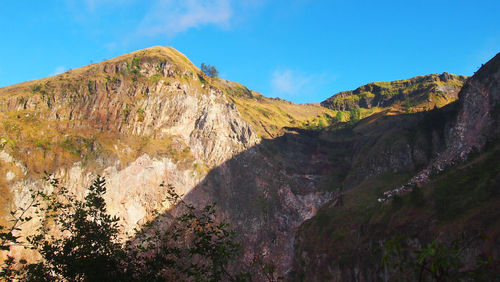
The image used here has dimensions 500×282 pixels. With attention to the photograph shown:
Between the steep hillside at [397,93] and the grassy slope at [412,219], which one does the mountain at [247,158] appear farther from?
the steep hillside at [397,93]

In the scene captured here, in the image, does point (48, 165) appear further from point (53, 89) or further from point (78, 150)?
point (53, 89)

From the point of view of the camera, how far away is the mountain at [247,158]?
42.1 metres

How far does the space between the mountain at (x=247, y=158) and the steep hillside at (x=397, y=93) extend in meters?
17.9

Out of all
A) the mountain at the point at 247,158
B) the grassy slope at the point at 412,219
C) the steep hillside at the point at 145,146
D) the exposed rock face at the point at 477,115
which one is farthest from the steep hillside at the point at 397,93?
the grassy slope at the point at 412,219

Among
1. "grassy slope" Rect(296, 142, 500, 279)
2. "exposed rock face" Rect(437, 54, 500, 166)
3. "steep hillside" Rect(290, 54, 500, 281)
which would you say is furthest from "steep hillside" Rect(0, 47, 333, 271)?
"exposed rock face" Rect(437, 54, 500, 166)

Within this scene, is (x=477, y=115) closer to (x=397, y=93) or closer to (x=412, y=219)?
(x=412, y=219)

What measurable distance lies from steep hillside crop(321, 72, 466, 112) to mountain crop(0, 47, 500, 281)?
17901 mm

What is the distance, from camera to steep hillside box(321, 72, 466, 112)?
104562 millimetres

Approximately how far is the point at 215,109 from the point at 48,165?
38.2 meters

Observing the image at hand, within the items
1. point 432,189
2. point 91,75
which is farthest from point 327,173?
point 91,75

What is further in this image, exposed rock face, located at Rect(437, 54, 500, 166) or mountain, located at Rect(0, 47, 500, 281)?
exposed rock face, located at Rect(437, 54, 500, 166)

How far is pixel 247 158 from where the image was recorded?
7475 centimetres

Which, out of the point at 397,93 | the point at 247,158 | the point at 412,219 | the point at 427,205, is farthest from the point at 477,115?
the point at 397,93

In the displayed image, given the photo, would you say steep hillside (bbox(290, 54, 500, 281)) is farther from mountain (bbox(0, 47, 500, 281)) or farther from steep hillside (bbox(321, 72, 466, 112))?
steep hillside (bbox(321, 72, 466, 112))
